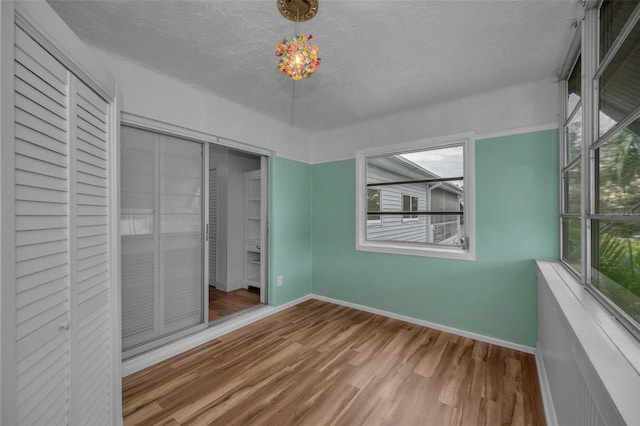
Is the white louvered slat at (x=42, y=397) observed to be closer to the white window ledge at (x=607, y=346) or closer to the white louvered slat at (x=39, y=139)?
the white louvered slat at (x=39, y=139)

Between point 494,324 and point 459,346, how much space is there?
0.43 meters

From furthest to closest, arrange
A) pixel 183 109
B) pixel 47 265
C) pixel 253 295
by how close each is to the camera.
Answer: pixel 253 295 → pixel 183 109 → pixel 47 265

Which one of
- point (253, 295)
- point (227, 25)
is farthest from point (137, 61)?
point (253, 295)

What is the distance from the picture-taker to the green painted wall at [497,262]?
236cm

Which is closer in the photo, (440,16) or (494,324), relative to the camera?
(440,16)

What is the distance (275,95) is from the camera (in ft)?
8.93

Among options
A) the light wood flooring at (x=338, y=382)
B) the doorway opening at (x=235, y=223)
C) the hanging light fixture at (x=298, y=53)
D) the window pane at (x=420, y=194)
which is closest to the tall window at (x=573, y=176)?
the window pane at (x=420, y=194)

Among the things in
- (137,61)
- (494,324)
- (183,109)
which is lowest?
(494,324)

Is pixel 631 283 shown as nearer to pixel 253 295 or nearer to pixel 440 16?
pixel 440 16

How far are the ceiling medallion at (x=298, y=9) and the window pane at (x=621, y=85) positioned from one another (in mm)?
1457

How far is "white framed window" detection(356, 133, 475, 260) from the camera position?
9.12ft

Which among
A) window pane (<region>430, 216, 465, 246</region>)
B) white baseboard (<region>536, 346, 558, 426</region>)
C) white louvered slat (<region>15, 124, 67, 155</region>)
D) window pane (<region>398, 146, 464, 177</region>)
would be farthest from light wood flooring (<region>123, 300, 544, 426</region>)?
window pane (<region>398, 146, 464, 177</region>)

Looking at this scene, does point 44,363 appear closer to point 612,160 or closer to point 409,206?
point 612,160

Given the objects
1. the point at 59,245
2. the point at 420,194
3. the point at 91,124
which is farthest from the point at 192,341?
the point at 420,194
